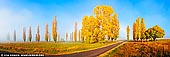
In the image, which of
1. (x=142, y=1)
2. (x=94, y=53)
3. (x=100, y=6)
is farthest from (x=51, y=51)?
(x=142, y=1)

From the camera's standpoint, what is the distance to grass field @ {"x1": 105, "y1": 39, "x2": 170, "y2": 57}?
12.1 m

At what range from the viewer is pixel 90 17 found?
12.0 m

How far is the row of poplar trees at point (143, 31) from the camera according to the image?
40.5ft

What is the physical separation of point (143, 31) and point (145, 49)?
2.41ft

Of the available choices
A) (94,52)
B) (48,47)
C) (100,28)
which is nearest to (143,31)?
(100,28)

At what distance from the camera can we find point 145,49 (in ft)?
40.4

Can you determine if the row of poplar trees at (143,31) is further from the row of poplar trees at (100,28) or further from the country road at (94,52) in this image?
the country road at (94,52)

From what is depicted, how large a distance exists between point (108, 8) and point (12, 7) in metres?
3.44

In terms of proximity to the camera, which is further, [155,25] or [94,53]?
[155,25]

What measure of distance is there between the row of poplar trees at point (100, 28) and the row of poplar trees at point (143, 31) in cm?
73

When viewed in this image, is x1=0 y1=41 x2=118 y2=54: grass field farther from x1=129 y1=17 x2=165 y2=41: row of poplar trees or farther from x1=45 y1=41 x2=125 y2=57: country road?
x1=129 y1=17 x2=165 y2=41: row of poplar trees

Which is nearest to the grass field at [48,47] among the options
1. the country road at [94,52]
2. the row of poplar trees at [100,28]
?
the country road at [94,52]

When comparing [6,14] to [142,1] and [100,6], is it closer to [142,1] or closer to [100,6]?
[100,6]

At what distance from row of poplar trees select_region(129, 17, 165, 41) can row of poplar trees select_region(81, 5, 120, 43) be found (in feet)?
2.39
